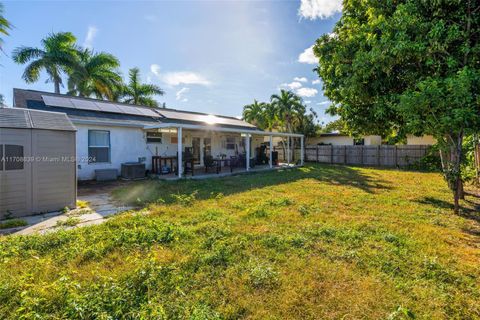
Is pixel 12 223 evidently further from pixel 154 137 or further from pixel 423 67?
pixel 423 67

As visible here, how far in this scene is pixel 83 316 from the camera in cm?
205

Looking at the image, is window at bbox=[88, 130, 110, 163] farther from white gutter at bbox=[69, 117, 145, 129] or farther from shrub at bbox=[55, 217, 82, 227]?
shrub at bbox=[55, 217, 82, 227]

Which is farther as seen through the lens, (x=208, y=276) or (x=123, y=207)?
(x=123, y=207)

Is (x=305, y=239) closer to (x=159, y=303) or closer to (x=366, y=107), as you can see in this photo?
(x=159, y=303)

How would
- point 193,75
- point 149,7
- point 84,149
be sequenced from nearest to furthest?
point 149,7 → point 84,149 → point 193,75

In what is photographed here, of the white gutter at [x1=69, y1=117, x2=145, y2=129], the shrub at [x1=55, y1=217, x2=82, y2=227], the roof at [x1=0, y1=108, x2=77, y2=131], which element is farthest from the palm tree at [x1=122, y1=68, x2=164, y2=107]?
the shrub at [x1=55, y1=217, x2=82, y2=227]

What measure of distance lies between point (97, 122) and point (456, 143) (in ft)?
39.4

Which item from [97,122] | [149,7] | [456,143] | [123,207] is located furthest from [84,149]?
[456,143]

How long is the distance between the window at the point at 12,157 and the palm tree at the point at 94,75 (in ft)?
49.6

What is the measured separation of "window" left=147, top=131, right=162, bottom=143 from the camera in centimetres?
1178

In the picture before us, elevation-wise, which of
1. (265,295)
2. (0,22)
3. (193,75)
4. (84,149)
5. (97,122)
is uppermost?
(193,75)

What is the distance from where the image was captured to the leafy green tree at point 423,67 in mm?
4477

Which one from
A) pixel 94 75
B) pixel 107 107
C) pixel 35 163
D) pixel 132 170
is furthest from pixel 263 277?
pixel 94 75

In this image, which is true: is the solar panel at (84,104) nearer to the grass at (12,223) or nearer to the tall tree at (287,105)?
the grass at (12,223)
